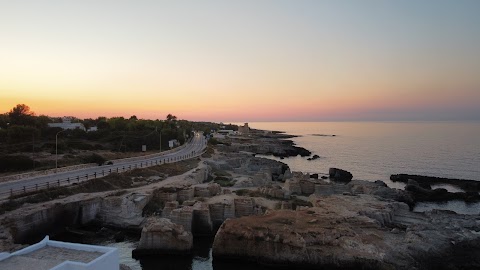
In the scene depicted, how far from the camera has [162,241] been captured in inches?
1059

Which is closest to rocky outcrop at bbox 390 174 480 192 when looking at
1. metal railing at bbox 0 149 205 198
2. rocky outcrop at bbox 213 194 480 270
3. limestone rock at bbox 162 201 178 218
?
rocky outcrop at bbox 213 194 480 270

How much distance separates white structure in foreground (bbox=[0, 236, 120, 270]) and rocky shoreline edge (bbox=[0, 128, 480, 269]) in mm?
9347

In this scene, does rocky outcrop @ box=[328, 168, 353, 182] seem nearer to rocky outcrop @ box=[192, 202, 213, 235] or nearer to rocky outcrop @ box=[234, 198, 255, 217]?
rocky outcrop @ box=[234, 198, 255, 217]

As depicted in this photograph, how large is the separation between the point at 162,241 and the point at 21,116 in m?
75.6

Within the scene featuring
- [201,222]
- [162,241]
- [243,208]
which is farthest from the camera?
[243,208]

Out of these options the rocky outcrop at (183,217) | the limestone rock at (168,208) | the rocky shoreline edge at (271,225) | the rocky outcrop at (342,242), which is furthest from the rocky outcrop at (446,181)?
the rocky outcrop at (183,217)

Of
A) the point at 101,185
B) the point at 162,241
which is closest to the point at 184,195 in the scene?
the point at 101,185

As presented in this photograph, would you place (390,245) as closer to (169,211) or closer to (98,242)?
(169,211)

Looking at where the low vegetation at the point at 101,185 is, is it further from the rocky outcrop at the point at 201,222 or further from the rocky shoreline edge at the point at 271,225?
the rocky outcrop at the point at 201,222

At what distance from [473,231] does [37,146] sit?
68.0 meters

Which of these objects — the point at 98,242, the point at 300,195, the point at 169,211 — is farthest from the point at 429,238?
the point at 98,242

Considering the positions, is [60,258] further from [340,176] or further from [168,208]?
[340,176]

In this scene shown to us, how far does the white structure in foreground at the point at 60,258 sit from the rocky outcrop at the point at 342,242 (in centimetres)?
1254

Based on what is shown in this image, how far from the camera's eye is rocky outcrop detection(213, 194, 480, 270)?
79.4 feet
